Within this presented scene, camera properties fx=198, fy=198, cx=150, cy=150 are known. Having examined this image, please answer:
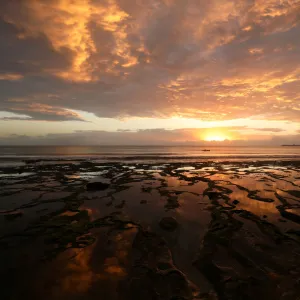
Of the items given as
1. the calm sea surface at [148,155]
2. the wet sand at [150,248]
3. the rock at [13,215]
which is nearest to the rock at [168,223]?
the wet sand at [150,248]

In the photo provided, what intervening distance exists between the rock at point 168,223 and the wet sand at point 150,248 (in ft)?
0.27

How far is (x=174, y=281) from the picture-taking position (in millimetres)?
4988

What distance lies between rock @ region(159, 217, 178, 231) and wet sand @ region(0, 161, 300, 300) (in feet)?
0.27

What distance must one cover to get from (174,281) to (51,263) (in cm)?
361

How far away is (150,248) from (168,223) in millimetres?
2177

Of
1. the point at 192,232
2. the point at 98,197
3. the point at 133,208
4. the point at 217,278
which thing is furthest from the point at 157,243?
the point at 98,197

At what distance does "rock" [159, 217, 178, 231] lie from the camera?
8.41m

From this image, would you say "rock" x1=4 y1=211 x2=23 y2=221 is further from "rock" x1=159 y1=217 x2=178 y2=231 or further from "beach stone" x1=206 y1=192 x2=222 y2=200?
"beach stone" x1=206 y1=192 x2=222 y2=200

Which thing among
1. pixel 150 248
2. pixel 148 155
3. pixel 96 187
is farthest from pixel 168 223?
pixel 148 155

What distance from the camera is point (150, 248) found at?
264 inches

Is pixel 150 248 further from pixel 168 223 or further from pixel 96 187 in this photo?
pixel 96 187

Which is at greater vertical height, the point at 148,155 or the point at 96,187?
the point at 96,187

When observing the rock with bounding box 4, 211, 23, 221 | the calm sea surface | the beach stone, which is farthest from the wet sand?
the calm sea surface

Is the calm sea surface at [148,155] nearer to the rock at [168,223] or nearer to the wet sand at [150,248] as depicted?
the wet sand at [150,248]
